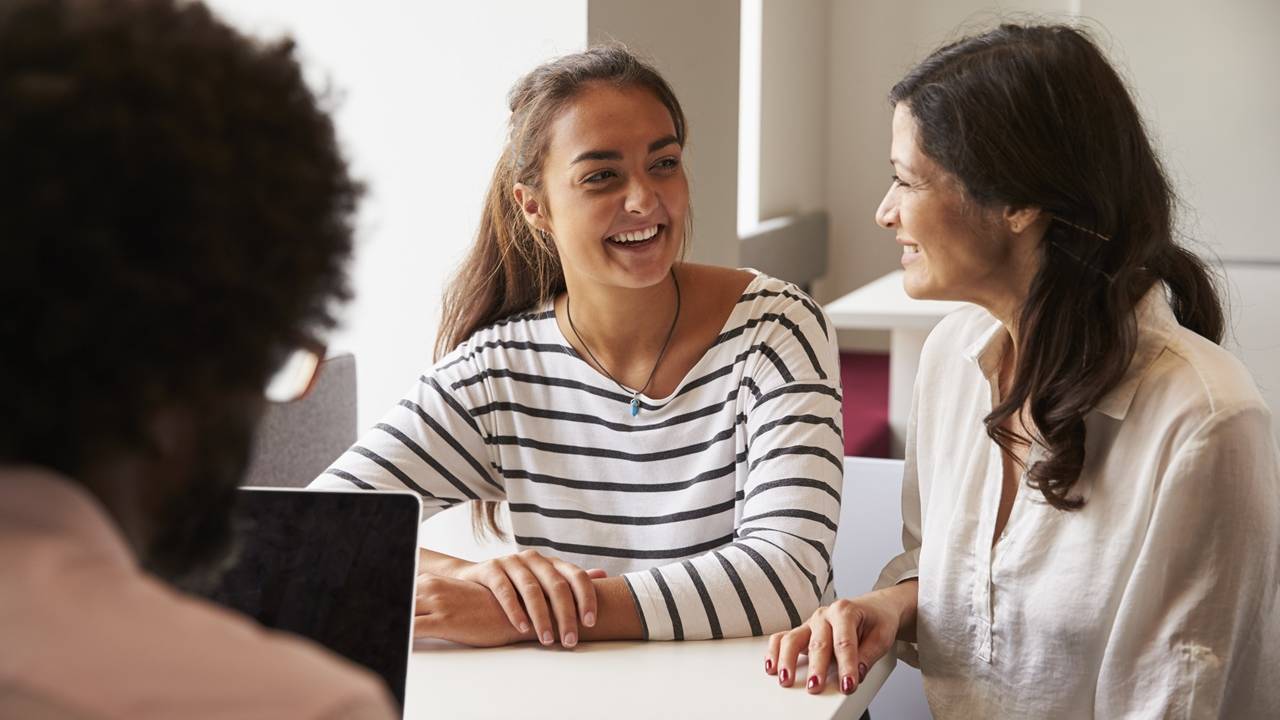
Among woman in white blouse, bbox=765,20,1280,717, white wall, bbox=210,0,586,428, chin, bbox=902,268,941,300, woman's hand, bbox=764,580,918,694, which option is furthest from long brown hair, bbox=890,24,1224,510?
white wall, bbox=210,0,586,428

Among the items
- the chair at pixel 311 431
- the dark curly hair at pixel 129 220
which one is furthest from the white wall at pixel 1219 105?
the dark curly hair at pixel 129 220

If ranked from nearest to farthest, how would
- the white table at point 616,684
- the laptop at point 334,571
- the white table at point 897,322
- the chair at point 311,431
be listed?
the laptop at point 334,571 → the white table at point 616,684 → the chair at point 311,431 → the white table at point 897,322

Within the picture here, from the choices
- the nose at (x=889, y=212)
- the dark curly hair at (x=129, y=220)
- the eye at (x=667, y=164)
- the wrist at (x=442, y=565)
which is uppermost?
the dark curly hair at (x=129, y=220)

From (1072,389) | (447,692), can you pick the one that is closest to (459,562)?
(447,692)

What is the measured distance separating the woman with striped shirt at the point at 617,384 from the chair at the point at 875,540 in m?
0.40

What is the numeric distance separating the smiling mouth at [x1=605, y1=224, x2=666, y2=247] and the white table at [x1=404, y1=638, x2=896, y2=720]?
496mm

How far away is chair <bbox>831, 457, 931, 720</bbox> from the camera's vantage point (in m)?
1.82

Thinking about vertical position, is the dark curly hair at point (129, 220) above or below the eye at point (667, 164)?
above

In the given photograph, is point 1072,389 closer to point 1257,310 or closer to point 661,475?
point 661,475

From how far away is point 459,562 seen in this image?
1312 mm

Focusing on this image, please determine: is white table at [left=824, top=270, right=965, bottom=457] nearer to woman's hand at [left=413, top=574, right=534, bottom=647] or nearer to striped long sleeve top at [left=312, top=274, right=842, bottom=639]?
striped long sleeve top at [left=312, top=274, right=842, bottom=639]

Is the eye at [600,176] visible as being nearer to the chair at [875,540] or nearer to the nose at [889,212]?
the nose at [889,212]

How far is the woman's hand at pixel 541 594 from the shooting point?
3.85 ft

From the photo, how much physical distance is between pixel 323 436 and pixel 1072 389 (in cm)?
155
